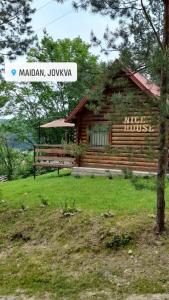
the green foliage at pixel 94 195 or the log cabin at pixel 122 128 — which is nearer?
the log cabin at pixel 122 128

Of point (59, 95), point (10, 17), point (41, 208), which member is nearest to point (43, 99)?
point (59, 95)

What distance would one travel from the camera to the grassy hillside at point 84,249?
315 inches

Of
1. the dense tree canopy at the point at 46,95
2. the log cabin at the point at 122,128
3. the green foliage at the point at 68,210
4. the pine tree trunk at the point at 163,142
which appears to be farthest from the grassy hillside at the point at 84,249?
the dense tree canopy at the point at 46,95

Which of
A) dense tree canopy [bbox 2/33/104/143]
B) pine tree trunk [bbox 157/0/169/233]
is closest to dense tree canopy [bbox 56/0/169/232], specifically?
pine tree trunk [bbox 157/0/169/233]

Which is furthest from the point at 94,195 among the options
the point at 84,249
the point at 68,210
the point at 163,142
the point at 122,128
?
the point at 122,128

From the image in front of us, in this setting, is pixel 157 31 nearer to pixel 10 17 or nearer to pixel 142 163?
pixel 10 17

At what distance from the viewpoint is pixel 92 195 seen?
14.4 m

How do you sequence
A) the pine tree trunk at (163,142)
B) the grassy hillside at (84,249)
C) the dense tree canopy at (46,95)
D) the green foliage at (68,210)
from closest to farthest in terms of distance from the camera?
1. the grassy hillside at (84,249)
2. the pine tree trunk at (163,142)
3. the green foliage at (68,210)
4. the dense tree canopy at (46,95)

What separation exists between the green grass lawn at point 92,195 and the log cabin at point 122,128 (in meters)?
0.83

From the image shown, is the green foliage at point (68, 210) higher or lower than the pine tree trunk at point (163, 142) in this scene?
lower

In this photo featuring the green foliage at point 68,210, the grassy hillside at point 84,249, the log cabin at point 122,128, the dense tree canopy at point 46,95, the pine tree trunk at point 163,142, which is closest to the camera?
the grassy hillside at point 84,249

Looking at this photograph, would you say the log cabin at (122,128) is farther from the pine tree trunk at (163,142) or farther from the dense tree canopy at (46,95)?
the dense tree canopy at (46,95)

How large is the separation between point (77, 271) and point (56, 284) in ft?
1.90

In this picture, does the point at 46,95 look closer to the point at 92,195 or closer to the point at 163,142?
the point at 92,195
